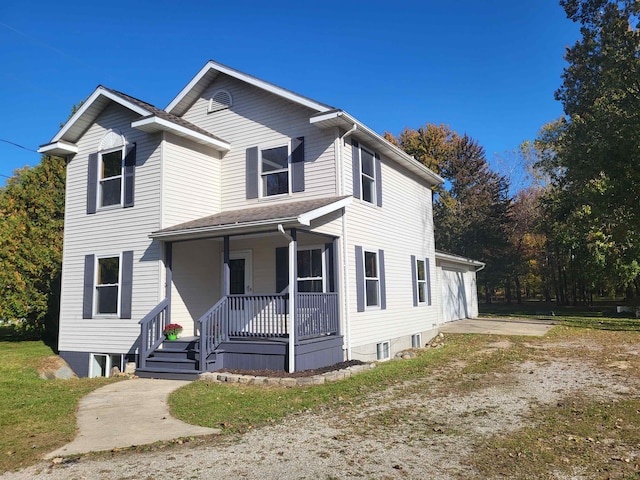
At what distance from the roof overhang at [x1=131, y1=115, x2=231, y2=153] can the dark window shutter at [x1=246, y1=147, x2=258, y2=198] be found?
972 millimetres

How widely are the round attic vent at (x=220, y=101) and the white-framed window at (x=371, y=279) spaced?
19.6 feet

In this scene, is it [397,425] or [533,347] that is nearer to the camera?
[397,425]

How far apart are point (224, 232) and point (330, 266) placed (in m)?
2.69

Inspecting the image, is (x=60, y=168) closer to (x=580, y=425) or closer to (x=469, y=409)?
(x=469, y=409)

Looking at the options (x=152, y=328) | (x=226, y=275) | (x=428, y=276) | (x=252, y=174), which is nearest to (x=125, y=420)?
(x=226, y=275)

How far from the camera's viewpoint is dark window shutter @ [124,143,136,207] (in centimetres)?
1250

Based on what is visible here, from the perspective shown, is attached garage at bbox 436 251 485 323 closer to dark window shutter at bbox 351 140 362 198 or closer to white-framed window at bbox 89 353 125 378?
dark window shutter at bbox 351 140 362 198

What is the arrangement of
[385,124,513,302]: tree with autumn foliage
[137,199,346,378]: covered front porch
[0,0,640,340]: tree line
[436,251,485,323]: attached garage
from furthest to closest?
1. [385,124,513,302]: tree with autumn foliage
2. [436,251,485,323]: attached garage
3. [0,0,640,340]: tree line
4. [137,199,346,378]: covered front porch

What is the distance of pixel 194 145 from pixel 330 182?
4.09 m

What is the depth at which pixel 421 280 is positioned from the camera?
54.9 feet

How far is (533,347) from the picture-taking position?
44.6ft

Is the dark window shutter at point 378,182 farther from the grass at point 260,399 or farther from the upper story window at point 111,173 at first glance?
the upper story window at point 111,173

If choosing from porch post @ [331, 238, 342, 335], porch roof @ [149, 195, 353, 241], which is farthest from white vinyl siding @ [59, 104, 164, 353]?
porch post @ [331, 238, 342, 335]

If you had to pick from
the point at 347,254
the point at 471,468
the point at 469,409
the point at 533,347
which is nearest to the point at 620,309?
the point at 533,347
